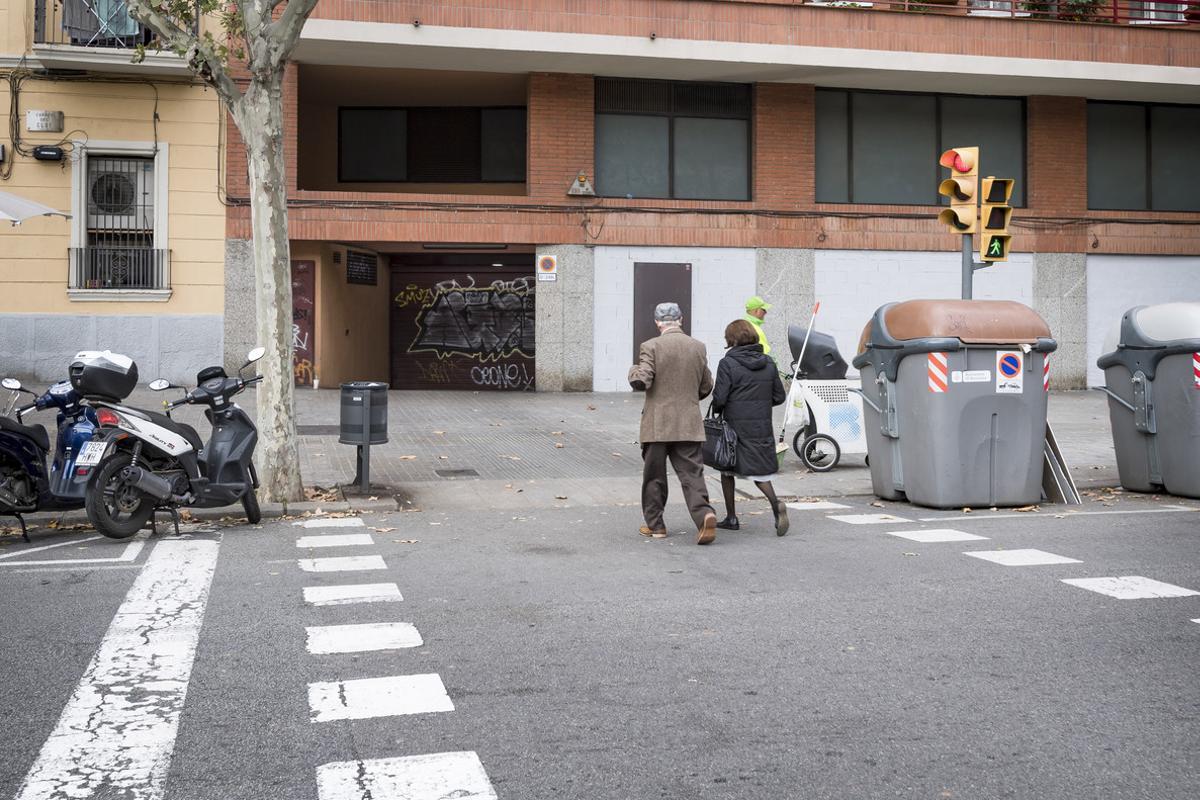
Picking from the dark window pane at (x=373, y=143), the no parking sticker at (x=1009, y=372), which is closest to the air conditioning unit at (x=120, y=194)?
the dark window pane at (x=373, y=143)

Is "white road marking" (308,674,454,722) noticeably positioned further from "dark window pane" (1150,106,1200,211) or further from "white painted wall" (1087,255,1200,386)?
"dark window pane" (1150,106,1200,211)

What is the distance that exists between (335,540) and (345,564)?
3.39ft

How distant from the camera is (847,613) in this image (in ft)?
20.3

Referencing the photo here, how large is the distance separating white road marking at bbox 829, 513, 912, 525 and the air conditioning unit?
14084 millimetres

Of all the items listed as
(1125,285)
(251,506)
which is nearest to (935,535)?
(251,506)

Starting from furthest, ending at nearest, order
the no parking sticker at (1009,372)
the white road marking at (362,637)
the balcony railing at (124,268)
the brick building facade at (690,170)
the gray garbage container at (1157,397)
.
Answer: the brick building facade at (690,170) < the balcony railing at (124,268) < the gray garbage container at (1157,397) < the no parking sticker at (1009,372) < the white road marking at (362,637)

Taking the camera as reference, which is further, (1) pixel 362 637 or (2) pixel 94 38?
(2) pixel 94 38

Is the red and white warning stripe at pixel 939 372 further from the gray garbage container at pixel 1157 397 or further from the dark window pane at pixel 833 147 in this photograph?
the dark window pane at pixel 833 147

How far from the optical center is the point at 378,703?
4602 mm

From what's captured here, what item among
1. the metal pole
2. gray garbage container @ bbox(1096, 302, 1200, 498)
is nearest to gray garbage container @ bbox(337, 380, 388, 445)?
the metal pole

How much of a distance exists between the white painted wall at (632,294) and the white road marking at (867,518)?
466 inches

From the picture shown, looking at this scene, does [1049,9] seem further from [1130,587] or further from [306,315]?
[1130,587]

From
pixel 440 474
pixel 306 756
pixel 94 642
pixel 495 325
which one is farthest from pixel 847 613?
pixel 495 325

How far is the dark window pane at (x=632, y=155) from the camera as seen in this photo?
857 inches
